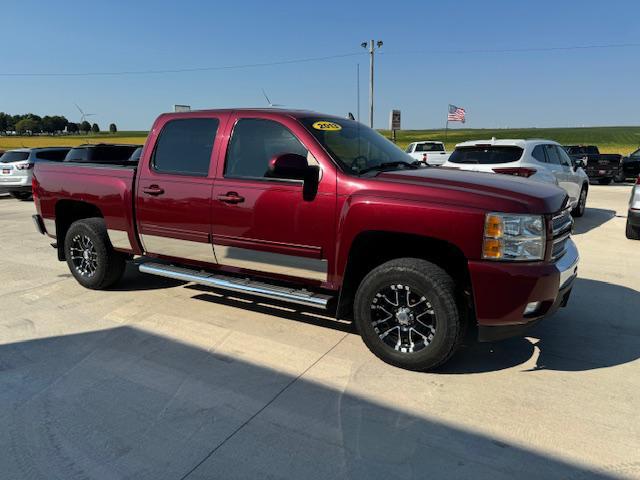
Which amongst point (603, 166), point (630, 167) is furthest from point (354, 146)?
point (630, 167)

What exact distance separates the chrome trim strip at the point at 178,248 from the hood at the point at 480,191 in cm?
177

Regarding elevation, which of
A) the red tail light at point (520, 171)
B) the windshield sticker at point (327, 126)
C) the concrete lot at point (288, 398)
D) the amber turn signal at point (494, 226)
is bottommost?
the concrete lot at point (288, 398)

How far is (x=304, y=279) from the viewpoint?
13.5ft

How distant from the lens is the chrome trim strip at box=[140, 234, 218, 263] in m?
4.59

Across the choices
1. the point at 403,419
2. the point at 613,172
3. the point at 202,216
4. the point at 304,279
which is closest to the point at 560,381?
the point at 403,419

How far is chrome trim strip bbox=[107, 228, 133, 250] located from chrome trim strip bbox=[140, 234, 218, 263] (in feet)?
0.73

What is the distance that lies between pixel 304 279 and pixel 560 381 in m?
2.03

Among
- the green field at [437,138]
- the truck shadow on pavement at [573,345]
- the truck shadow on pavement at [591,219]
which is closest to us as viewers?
the truck shadow on pavement at [573,345]

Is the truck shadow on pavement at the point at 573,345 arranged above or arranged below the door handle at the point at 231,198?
below

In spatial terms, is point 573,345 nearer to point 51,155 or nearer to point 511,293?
point 511,293

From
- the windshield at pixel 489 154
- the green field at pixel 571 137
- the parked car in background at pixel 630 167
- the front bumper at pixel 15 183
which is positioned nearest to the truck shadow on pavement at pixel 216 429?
the windshield at pixel 489 154

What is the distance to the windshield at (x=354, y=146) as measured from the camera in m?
4.07

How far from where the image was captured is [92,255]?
560cm

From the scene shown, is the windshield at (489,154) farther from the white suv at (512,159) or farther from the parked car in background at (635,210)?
the parked car in background at (635,210)
